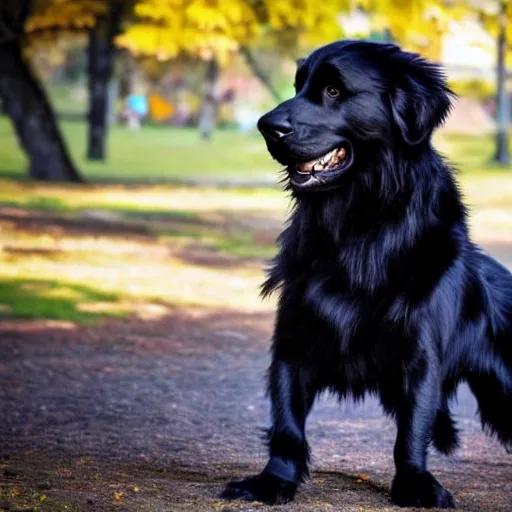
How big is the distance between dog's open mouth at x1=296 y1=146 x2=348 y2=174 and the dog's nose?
16 cm

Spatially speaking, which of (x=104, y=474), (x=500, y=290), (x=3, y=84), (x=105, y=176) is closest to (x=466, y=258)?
(x=500, y=290)

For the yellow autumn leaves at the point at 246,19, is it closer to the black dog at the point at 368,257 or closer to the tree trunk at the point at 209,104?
the black dog at the point at 368,257

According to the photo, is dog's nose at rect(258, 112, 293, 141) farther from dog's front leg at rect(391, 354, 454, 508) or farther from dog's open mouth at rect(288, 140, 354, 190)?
dog's front leg at rect(391, 354, 454, 508)

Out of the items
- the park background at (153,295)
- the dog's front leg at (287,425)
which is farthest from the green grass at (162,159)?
the dog's front leg at (287,425)

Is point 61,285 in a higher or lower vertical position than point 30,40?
lower

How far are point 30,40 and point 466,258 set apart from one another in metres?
17.9

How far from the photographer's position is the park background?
515cm

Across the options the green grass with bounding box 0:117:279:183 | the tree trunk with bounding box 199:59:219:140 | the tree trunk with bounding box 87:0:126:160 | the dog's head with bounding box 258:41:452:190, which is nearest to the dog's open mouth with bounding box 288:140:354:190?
the dog's head with bounding box 258:41:452:190

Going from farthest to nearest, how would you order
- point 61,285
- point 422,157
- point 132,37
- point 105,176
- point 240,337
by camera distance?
1. point 105,176
2. point 132,37
3. point 61,285
4. point 240,337
5. point 422,157

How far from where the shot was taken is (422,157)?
181 inches

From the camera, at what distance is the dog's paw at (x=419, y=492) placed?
4.56m

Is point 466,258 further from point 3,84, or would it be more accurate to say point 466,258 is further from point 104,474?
point 3,84

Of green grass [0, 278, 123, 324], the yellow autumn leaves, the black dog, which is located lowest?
green grass [0, 278, 123, 324]

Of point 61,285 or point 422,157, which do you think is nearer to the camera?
point 422,157
